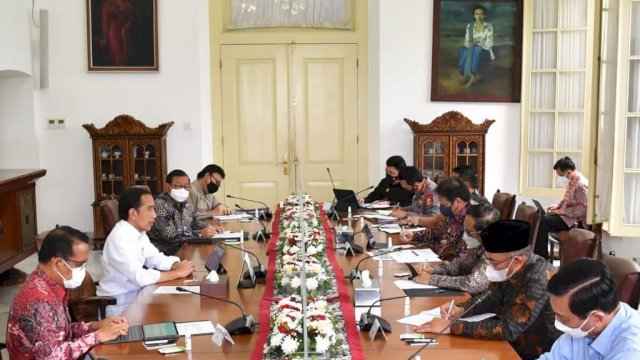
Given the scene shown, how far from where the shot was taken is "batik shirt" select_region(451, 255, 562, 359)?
286cm

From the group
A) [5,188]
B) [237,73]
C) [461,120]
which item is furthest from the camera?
[237,73]

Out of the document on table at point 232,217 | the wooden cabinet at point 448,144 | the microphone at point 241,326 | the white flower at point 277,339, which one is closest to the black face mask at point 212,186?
the document on table at point 232,217

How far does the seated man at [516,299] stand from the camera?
2863mm

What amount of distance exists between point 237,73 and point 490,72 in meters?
3.21

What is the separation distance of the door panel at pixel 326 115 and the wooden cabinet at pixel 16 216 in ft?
11.4

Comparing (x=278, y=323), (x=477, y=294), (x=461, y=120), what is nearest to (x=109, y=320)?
(x=278, y=323)

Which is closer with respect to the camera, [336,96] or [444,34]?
[444,34]

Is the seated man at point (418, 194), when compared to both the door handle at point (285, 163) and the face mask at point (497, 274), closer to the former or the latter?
the door handle at point (285, 163)

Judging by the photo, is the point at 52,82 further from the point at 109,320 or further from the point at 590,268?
the point at 590,268

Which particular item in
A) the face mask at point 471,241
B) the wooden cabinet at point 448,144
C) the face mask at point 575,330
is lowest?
the face mask at point 471,241

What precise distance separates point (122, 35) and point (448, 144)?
4.12 meters

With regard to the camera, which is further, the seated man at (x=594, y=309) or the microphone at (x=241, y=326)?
the microphone at (x=241, y=326)

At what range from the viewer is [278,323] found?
8.68 feet

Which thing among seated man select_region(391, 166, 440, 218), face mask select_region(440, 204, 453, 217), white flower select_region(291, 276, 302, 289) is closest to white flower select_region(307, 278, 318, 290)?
white flower select_region(291, 276, 302, 289)
